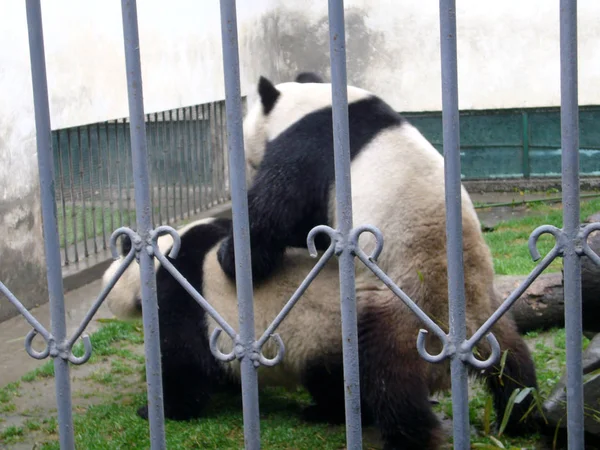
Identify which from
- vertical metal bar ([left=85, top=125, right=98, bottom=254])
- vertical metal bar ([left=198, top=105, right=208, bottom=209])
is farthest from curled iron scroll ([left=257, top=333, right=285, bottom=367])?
vertical metal bar ([left=198, top=105, right=208, bottom=209])

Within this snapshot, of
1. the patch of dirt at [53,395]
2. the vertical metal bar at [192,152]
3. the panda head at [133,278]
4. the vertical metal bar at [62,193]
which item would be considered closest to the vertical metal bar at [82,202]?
the vertical metal bar at [62,193]

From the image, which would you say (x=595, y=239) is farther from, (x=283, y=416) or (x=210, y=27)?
(x=210, y=27)

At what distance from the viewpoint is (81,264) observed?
6504 millimetres

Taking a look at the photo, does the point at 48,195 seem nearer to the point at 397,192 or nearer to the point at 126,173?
the point at 397,192

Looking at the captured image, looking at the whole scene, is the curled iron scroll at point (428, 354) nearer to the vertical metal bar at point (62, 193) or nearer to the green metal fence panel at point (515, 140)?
the vertical metal bar at point (62, 193)

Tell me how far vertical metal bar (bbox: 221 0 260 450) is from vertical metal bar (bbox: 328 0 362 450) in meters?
0.23

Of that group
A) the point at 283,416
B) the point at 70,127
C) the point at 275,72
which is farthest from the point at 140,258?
the point at 275,72

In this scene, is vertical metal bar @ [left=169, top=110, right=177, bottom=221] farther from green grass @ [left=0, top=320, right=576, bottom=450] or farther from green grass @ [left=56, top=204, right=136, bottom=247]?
green grass @ [left=0, top=320, right=576, bottom=450]

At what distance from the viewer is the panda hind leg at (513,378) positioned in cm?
321

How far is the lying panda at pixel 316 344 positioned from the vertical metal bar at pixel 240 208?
1.02m

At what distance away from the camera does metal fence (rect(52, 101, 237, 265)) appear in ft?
21.5

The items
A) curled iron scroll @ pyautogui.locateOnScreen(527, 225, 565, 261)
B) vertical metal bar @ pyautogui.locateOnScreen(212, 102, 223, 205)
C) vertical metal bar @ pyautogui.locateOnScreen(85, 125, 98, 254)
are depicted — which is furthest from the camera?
vertical metal bar @ pyautogui.locateOnScreen(212, 102, 223, 205)

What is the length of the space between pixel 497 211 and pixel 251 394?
21.9 ft

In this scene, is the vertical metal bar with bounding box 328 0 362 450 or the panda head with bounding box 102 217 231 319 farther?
the panda head with bounding box 102 217 231 319
